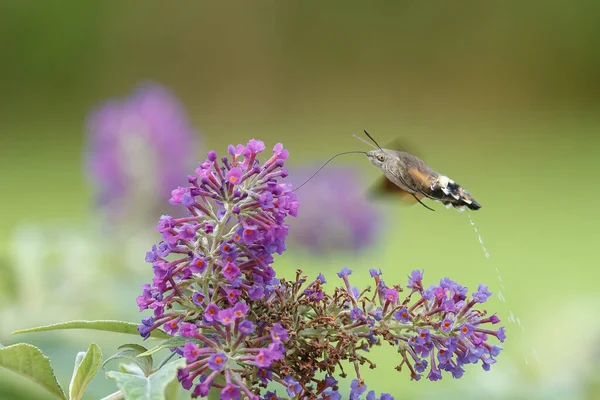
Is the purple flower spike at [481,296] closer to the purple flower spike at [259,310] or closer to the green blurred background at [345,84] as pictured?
the purple flower spike at [259,310]

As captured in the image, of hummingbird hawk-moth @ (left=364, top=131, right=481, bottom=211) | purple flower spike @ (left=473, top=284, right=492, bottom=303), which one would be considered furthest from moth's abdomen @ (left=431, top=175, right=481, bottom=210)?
purple flower spike @ (left=473, top=284, right=492, bottom=303)

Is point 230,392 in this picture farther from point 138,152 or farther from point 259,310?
point 138,152

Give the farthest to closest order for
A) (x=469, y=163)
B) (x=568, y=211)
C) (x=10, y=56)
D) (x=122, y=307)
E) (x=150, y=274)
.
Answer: (x=10, y=56) → (x=469, y=163) → (x=568, y=211) → (x=150, y=274) → (x=122, y=307)

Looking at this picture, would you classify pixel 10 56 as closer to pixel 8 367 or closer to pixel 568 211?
pixel 568 211

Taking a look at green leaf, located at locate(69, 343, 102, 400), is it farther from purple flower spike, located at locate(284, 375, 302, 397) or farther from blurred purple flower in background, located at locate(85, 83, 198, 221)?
blurred purple flower in background, located at locate(85, 83, 198, 221)

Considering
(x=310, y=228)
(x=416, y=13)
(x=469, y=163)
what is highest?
(x=416, y=13)

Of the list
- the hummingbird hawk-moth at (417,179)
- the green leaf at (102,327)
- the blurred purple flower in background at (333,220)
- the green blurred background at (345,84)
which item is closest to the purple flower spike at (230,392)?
the green leaf at (102,327)

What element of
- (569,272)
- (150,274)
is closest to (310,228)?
(150,274)
